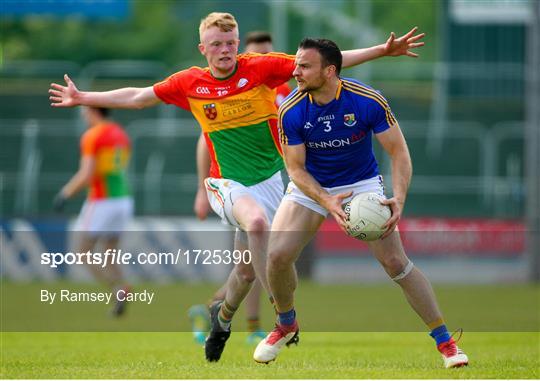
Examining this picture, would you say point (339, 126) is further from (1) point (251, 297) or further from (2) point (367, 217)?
(1) point (251, 297)

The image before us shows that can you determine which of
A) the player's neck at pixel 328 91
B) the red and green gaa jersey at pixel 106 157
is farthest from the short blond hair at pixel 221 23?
the red and green gaa jersey at pixel 106 157

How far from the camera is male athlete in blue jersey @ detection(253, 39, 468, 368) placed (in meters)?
8.89

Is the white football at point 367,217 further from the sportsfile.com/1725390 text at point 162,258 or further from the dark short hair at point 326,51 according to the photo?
the sportsfile.com/1725390 text at point 162,258

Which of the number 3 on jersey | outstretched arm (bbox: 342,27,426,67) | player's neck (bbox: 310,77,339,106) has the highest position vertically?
outstretched arm (bbox: 342,27,426,67)

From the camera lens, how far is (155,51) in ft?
145

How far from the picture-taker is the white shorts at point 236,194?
9844 millimetres

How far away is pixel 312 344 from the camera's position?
12.3 m

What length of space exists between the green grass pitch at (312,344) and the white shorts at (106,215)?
43.2 inches

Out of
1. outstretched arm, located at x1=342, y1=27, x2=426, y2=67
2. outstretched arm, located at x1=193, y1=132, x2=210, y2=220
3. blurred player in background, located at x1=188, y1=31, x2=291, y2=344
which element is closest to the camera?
outstretched arm, located at x1=342, y1=27, x2=426, y2=67

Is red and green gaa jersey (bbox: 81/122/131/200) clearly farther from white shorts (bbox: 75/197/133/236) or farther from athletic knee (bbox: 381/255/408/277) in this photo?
athletic knee (bbox: 381/255/408/277)

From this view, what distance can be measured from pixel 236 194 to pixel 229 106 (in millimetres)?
672

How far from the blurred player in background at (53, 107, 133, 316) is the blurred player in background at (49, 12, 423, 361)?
6885mm

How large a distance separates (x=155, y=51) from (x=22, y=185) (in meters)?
19.8

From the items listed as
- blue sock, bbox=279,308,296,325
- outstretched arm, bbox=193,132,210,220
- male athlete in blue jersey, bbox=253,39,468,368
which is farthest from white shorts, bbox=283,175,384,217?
outstretched arm, bbox=193,132,210,220
